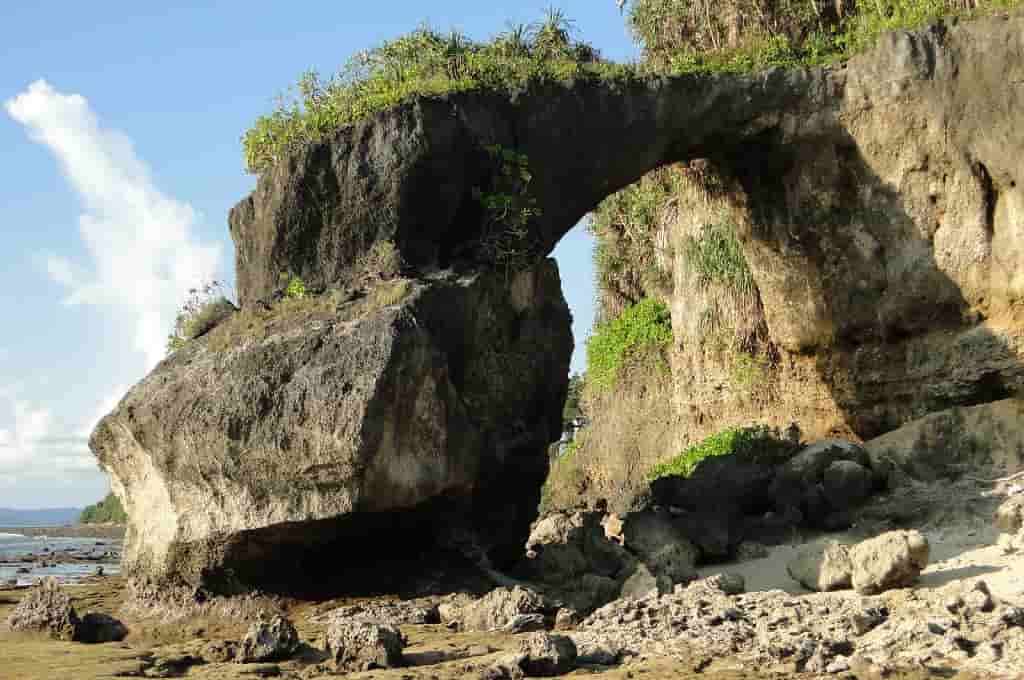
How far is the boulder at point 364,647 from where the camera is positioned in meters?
8.66

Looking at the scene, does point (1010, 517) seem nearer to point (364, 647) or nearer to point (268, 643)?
point (364, 647)

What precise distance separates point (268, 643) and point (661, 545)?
16.5ft

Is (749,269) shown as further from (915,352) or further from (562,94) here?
(562,94)

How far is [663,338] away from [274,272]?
1044 centimetres

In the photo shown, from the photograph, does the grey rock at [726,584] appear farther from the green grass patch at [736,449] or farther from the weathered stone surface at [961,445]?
the green grass patch at [736,449]

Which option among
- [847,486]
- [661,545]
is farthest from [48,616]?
[847,486]

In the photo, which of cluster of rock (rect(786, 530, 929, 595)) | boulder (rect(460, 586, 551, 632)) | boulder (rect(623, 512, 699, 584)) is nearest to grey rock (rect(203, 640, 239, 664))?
boulder (rect(460, 586, 551, 632))

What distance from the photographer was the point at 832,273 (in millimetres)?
16281

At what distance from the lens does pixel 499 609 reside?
10.4 m

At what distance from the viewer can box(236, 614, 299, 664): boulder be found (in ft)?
30.1

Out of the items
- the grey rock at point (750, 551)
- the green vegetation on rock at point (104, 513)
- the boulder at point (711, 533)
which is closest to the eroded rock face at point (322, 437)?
the boulder at point (711, 533)

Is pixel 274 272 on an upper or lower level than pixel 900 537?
upper

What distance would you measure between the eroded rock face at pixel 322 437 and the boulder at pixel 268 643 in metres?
1.58

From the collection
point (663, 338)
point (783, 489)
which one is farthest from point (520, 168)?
point (663, 338)
